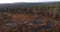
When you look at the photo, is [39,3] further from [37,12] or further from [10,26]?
[10,26]

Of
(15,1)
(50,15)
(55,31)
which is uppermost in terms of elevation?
(15,1)

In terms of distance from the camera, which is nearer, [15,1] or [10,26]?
[10,26]

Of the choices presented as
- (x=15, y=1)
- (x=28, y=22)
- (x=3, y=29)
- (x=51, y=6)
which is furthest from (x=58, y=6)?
(x=3, y=29)

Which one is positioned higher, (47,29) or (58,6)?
(58,6)

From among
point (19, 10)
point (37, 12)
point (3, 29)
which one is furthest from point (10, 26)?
point (37, 12)

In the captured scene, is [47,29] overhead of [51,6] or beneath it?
beneath

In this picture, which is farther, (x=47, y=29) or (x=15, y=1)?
(x=15, y=1)

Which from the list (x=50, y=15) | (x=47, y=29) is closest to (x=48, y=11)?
(x=50, y=15)

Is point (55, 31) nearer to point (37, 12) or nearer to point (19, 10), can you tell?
point (37, 12)
